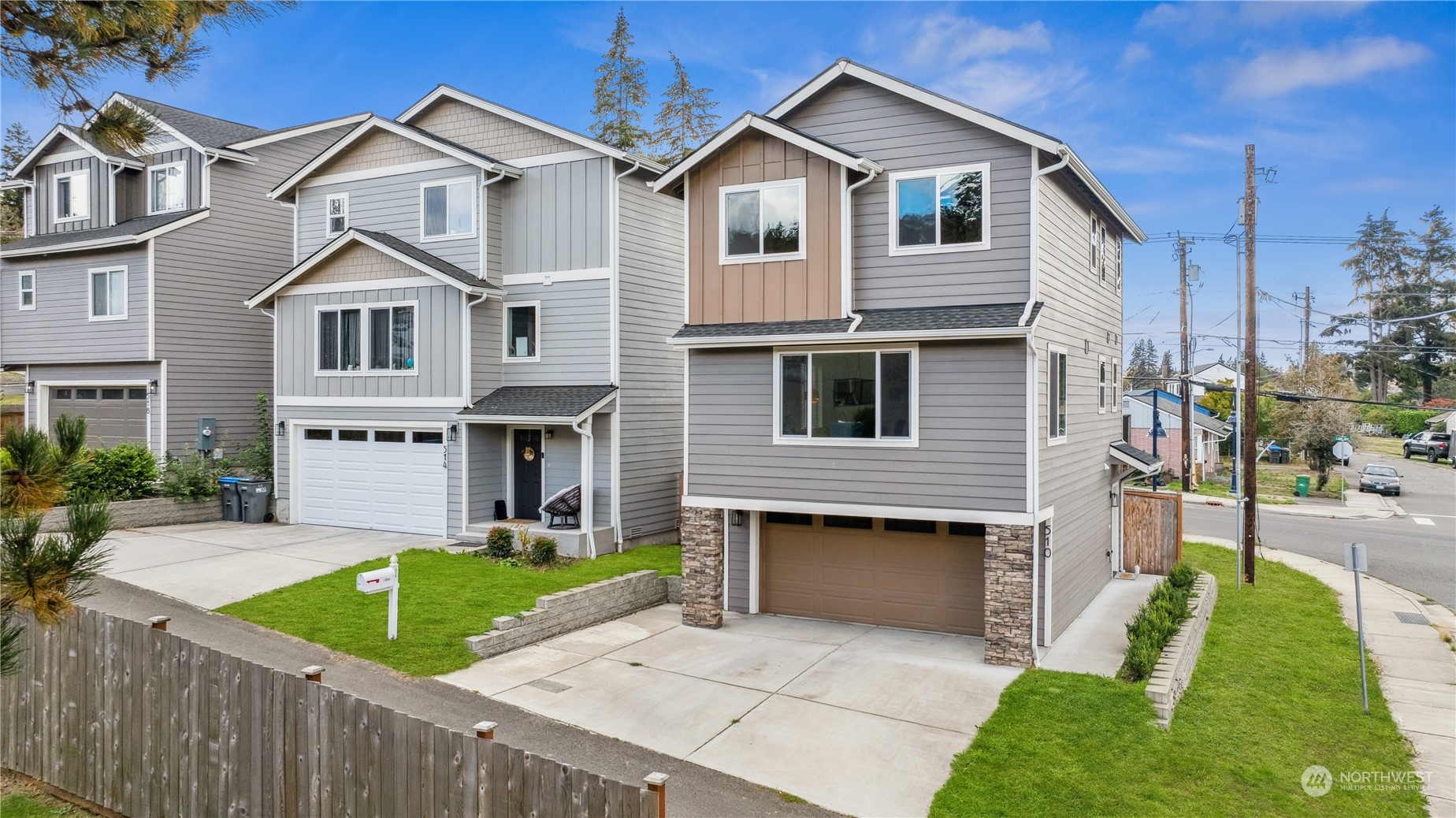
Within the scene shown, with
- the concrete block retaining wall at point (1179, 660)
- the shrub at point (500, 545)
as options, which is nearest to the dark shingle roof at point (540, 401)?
the shrub at point (500, 545)

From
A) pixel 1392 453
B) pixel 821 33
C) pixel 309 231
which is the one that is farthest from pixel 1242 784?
pixel 1392 453

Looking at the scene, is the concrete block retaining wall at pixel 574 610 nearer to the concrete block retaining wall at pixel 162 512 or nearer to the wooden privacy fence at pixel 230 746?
the wooden privacy fence at pixel 230 746

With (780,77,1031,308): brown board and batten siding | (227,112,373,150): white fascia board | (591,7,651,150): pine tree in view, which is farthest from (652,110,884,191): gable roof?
(591,7,651,150): pine tree

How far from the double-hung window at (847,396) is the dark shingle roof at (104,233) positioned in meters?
16.9

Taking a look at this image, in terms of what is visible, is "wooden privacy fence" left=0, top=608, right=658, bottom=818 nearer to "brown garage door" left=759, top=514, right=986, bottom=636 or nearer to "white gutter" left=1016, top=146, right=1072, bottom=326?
"brown garage door" left=759, top=514, right=986, bottom=636

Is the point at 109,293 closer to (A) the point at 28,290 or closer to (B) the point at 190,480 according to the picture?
(A) the point at 28,290

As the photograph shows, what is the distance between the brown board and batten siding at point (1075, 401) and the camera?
12109 mm

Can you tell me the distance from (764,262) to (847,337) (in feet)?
6.70

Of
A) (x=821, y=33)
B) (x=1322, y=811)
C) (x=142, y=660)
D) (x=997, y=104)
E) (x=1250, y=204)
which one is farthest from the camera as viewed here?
(x=997, y=104)

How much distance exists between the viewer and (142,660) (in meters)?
6.44

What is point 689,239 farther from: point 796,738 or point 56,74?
point 56,74

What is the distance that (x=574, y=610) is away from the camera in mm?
12508

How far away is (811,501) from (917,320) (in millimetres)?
3120

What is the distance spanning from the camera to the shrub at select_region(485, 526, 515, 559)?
51.7 feet
